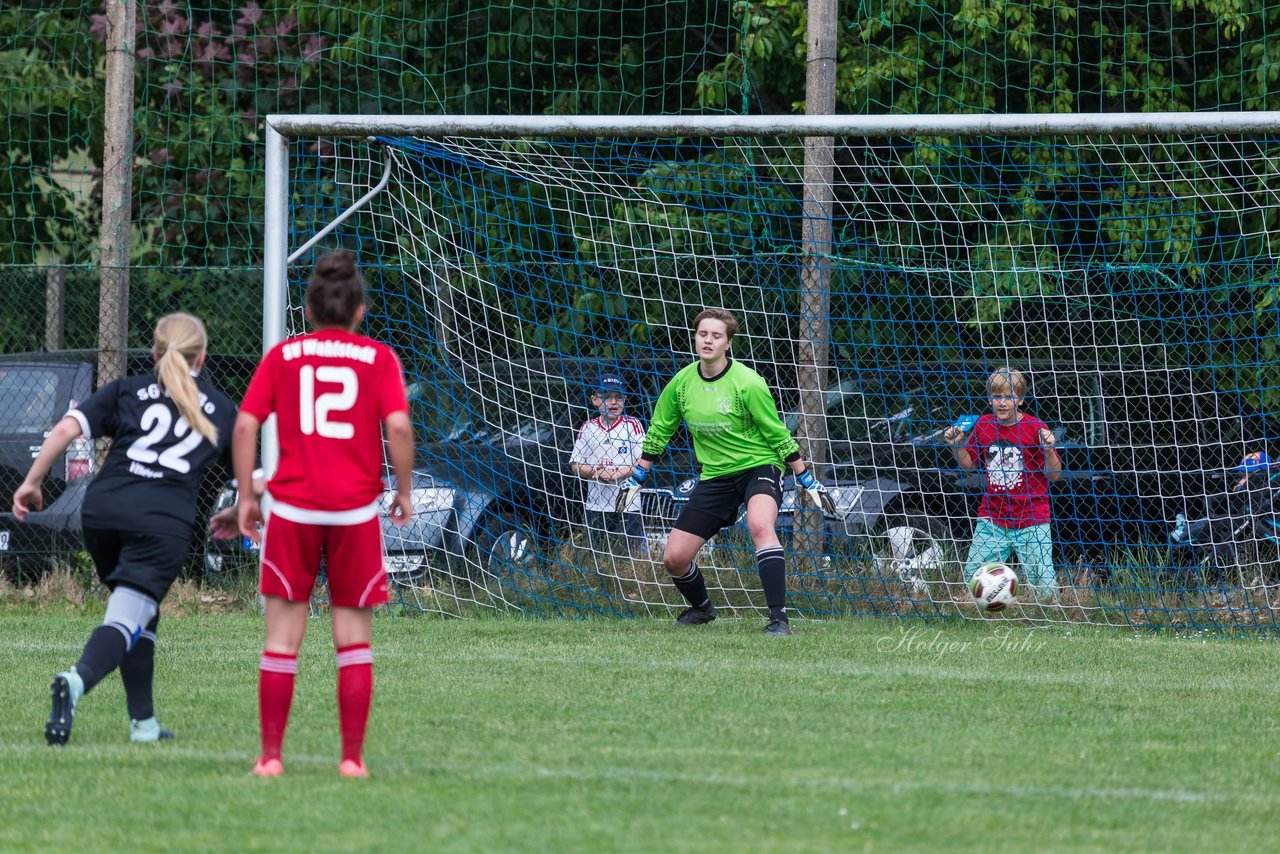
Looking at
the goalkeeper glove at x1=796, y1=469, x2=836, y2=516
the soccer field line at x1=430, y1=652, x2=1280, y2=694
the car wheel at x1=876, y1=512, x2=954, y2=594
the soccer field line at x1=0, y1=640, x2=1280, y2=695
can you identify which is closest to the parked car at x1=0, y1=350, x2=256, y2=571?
the soccer field line at x1=0, y1=640, x2=1280, y2=695

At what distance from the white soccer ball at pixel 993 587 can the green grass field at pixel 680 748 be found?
230mm

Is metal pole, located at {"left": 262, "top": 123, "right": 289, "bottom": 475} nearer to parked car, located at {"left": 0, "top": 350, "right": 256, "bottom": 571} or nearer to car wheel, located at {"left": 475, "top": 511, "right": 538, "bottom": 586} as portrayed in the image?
parked car, located at {"left": 0, "top": 350, "right": 256, "bottom": 571}

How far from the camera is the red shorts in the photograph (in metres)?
4.89

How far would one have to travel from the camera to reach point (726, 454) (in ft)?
30.0

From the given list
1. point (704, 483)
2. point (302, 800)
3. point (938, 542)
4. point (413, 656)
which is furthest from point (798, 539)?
point (302, 800)

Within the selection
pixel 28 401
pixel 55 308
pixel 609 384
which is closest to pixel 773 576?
pixel 609 384

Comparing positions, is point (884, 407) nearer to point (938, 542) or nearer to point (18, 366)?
point (938, 542)

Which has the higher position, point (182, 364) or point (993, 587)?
point (182, 364)

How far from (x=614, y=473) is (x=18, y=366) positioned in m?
4.14

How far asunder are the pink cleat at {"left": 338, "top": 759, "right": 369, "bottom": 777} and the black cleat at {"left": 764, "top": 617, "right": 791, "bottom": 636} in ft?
14.1

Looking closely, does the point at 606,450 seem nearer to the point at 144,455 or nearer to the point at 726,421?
the point at 726,421

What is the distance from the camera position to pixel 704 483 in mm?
9211

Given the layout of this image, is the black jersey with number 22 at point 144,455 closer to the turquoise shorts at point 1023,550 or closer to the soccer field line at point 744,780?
the soccer field line at point 744,780

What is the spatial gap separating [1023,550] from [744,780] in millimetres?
5517
